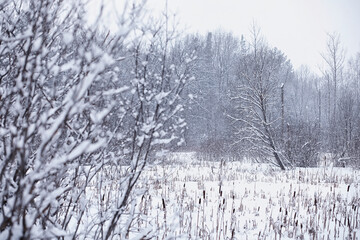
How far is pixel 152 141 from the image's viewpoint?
1.99m

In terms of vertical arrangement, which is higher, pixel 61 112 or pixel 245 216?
pixel 61 112

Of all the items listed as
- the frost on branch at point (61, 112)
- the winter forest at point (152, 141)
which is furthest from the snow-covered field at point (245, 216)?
the frost on branch at point (61, 112)

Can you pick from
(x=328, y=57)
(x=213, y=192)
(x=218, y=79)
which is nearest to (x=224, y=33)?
(x=218, y=79)

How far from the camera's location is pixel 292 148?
493 inches

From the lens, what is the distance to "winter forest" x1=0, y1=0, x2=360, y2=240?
1300mm

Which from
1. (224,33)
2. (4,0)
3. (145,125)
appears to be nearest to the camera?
(4,0)

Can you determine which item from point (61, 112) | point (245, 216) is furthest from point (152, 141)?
point (245, 216)

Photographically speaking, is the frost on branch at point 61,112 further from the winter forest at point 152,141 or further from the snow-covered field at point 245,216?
the snow-covered field at point 245,216

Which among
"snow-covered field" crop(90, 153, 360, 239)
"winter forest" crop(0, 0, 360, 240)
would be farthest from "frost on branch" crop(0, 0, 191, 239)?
"snow-covered field" crop(90, 153, 360, 239)

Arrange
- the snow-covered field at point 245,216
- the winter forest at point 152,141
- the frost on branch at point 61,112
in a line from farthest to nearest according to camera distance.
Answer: the snow-covered field at point 245,216 → the winter forest at point 152,141 → the frost on branch at point 61,112

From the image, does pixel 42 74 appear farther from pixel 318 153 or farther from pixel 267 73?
pixel 318 153

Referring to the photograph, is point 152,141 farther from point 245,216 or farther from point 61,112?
point 245,216

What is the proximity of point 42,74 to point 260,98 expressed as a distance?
12.0 metres

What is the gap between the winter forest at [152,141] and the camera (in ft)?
4.26
